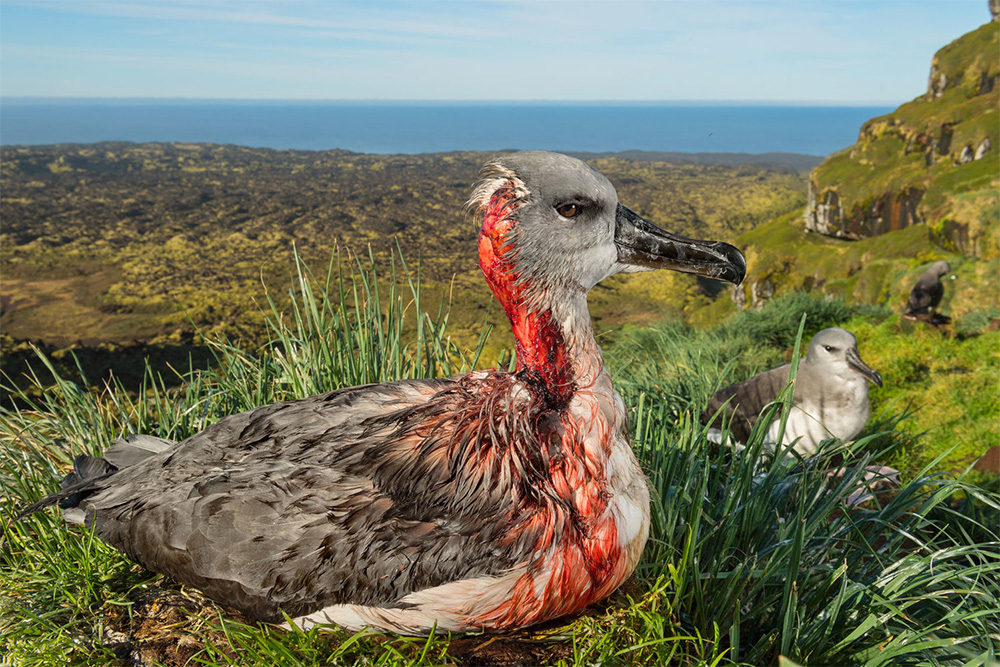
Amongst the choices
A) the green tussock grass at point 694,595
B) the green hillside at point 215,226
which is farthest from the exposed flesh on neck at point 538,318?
the green hillside at point 215,226

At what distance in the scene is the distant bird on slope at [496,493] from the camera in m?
2.02

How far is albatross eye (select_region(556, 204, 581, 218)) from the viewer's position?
202 cm

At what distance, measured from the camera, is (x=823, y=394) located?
14.8 ft

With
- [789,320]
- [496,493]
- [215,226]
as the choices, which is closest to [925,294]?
[789,320]

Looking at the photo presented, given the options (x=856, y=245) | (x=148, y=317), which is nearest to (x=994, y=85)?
(x=856, y=245)

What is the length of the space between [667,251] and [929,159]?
28149 millimetres

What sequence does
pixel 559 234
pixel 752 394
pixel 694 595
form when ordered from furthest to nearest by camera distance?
pixel 752 394 < pixel 694 595 < pixel 559 234

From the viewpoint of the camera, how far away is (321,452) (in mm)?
2361

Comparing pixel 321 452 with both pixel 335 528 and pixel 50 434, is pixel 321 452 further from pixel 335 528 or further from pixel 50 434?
pixel 50 434

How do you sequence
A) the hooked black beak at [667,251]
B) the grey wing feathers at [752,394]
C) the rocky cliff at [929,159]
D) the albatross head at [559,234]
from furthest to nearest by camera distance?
the rocky cliff at [929,159] → the grey wing feathers at [752,394] → the hooked black beak at [667,251] → the albatross head at [559,234]

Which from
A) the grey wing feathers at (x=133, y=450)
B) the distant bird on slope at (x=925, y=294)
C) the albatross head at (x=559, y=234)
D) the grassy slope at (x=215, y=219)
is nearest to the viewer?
the albatross head at (x=559, y=234)

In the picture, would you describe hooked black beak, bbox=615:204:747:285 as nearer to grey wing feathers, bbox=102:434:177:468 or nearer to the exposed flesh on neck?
the exposed flesh on neck

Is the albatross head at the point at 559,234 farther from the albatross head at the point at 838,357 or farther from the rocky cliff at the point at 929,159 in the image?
the rocky cliff at the point at 929,159

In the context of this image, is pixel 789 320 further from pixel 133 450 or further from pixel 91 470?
pixel 91 470
